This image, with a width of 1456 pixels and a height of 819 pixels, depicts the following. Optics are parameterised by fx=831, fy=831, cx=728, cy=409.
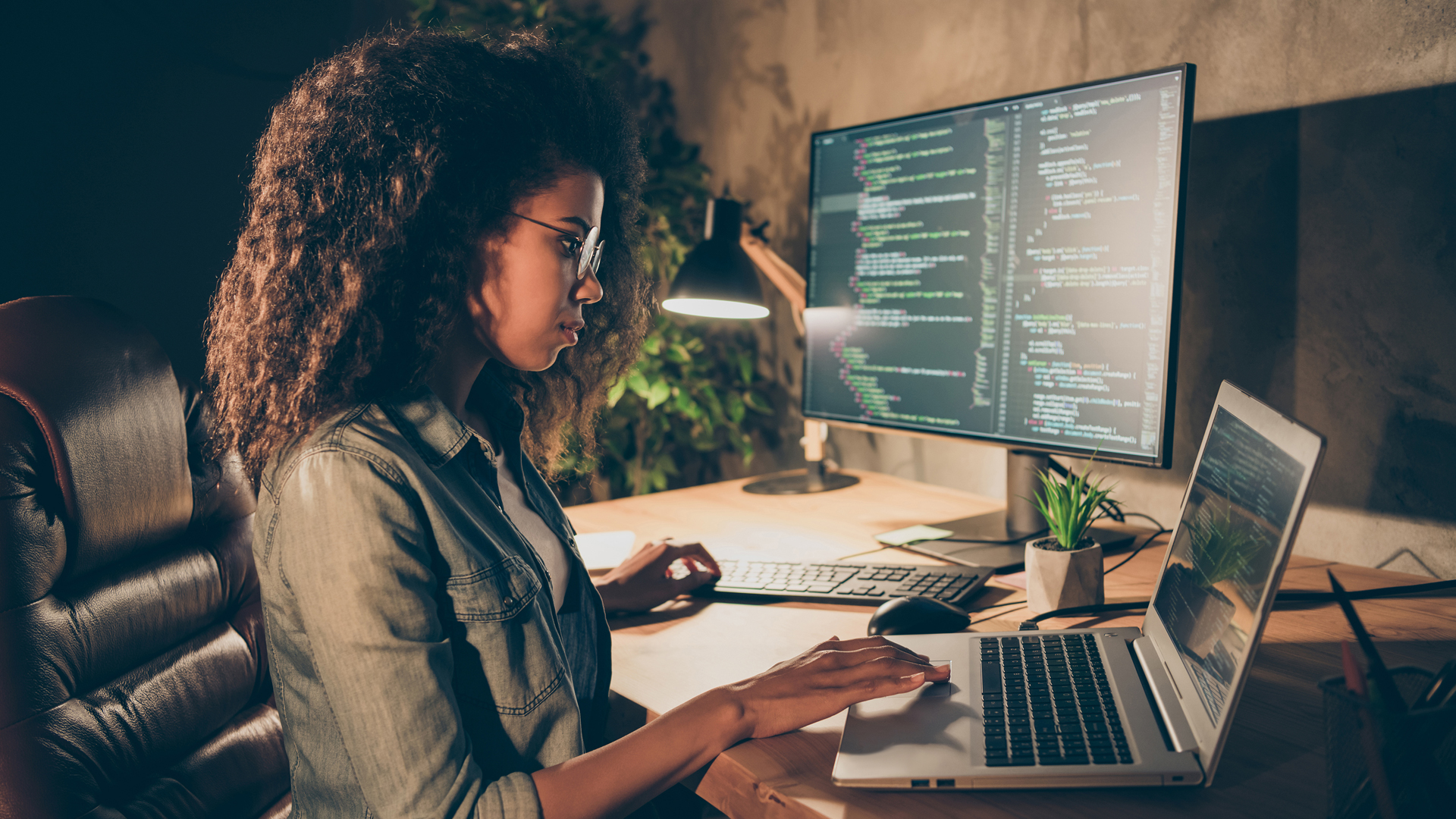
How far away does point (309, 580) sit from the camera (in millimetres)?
597

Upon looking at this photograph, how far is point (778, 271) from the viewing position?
5.46 ft

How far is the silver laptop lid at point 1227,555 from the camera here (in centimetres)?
53

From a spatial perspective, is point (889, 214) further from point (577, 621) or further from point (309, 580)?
point (309, 580)

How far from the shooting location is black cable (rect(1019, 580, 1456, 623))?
2.94ft

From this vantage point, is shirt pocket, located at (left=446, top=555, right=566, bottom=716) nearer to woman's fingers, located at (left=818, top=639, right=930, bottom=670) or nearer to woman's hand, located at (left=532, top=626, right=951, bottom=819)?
woman's hand, located at (left=532, top=626, right=951, bottom=819)

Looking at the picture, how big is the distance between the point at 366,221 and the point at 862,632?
2.09 feet

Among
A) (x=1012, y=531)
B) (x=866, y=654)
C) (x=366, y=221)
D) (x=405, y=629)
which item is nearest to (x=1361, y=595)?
(x=1012, y=531)

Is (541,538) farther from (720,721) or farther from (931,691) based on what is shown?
(931,691)

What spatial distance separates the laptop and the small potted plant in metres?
0.12

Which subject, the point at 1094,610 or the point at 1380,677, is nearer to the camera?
the point at 1380,677

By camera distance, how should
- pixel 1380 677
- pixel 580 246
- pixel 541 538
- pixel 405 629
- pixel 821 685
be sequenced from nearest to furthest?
pixel 1380 677 < pixel 405 629 < pixel 821 685 < pixel 580 246 < pixel 541 538

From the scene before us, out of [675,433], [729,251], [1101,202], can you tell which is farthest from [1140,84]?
[675,433]

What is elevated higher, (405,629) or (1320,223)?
(1320,223)

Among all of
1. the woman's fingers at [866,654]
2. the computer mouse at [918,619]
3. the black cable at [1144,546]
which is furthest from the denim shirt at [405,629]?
the black cable at [1144,546]
